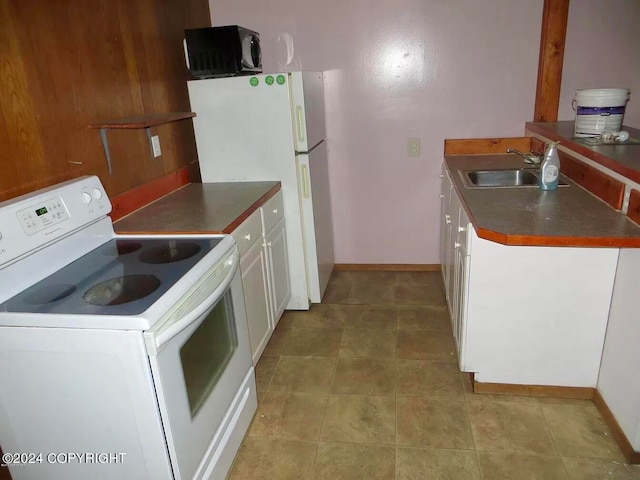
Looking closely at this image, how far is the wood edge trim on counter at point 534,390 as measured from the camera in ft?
6.74

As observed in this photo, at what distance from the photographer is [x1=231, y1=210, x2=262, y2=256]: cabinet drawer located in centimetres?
208

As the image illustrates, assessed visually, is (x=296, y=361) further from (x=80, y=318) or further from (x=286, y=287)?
(x=80, y=318)

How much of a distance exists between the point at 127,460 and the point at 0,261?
68cm

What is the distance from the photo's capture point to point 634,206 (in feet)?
5.66

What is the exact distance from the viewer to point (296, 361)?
2.48 meters

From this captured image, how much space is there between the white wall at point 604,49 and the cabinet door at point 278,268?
2.07m

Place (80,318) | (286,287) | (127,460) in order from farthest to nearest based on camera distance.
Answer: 1. (286,287)
2. (127,460)
3. (80,318)

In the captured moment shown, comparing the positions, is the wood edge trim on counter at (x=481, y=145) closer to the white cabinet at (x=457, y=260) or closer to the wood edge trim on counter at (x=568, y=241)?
the white cabinet at (x=457, y=260)

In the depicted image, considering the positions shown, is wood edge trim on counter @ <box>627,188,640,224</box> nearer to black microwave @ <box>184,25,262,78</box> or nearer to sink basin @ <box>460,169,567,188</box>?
sink basin @ <box>460,169,567,188</box>

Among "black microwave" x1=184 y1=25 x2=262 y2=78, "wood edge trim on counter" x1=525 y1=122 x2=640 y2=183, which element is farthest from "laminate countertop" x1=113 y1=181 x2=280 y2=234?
"wood edge trim on counter" x1=525 y1=122 x2=640 y2=183

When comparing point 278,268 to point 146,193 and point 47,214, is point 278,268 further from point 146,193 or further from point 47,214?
point 47,214

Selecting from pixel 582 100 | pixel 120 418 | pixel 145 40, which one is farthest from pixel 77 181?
pixel 582 100

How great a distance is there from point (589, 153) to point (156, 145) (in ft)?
7.03

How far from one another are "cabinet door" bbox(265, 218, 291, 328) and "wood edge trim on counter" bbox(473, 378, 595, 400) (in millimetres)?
1137
